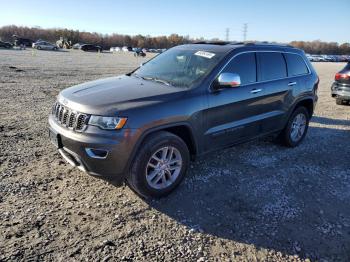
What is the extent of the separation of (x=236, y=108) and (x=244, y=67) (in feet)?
2.27

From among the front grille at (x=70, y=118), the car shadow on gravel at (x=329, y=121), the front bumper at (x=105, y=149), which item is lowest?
the car shadow on gravel at (x=329, y=121)

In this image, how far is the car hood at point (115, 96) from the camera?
3651 millimetres

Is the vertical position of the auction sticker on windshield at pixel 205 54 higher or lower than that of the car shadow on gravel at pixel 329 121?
higher

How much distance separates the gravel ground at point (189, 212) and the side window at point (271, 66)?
4.60 feet

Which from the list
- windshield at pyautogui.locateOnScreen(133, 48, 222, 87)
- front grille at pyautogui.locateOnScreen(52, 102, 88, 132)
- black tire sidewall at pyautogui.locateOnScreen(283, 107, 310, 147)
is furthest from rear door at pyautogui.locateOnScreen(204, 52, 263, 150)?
front grille at pyautogui.locateOnScreen(52, 102, 88, 132)

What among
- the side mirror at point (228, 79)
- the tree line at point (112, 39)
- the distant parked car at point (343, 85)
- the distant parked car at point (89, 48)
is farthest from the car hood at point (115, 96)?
the tree line at point (112, 39)

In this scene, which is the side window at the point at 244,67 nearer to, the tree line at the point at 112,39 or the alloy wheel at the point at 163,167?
the alloy wheel at the point at 163,167

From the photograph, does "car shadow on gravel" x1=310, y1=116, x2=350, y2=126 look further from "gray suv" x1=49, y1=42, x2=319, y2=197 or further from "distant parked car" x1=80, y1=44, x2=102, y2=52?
"distant parked car" x1=80, y1=44, x2=102, y2=52

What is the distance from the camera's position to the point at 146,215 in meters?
3.76

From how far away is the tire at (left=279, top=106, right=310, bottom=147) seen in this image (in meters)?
6.14

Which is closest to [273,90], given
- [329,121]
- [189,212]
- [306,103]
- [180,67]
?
[306,103]

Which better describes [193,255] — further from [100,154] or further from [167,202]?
[100,154]

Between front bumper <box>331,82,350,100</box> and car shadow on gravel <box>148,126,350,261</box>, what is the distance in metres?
5.18

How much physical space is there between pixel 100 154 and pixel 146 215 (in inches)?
34.8
